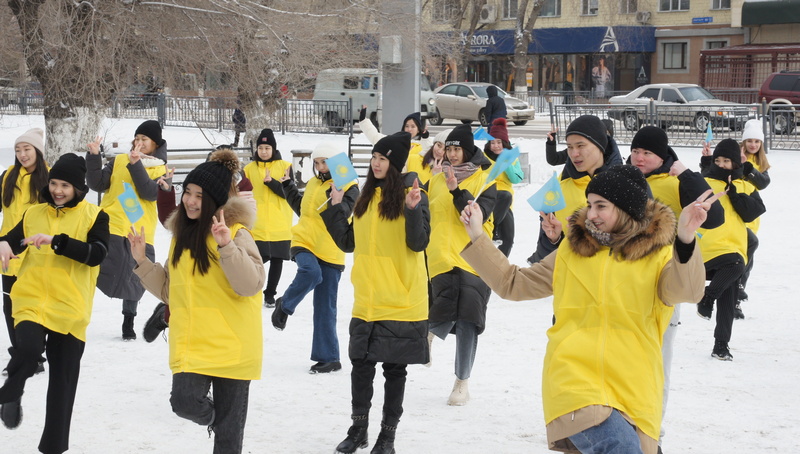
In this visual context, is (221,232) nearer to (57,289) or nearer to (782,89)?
(57,289)

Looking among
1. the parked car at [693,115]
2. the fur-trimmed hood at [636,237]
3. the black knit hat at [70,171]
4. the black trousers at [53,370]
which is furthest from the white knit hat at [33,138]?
the parked car at [693,115]

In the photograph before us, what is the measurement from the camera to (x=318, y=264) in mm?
7199

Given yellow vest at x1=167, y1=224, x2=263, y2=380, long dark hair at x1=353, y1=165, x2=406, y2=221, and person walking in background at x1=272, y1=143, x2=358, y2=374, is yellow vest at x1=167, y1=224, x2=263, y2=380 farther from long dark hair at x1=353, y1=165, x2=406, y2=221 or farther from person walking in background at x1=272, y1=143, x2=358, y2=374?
person walking in background at x1=272, y1=143, x2=358, y2=374

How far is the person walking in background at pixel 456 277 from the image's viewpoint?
19.8ft

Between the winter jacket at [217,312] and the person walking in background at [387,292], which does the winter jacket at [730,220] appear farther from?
the winter jacket at [217,312]

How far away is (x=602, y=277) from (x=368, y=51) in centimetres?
1514

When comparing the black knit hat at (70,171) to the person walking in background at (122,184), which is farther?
the person walking in background at (122,184)

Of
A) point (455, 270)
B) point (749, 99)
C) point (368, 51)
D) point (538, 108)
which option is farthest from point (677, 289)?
point (538, 108)

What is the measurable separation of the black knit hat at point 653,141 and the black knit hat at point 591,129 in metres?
0.18

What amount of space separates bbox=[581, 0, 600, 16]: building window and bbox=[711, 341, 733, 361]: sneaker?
44168 millimetres

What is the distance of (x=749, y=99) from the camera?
30969mm

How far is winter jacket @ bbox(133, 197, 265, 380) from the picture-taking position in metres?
4.30

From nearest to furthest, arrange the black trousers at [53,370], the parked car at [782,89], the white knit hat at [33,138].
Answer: the black trousers at [53,370] → the white knit hat at [33,138] → the parked car at [782,89]

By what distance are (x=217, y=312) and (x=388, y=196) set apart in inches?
52.3
